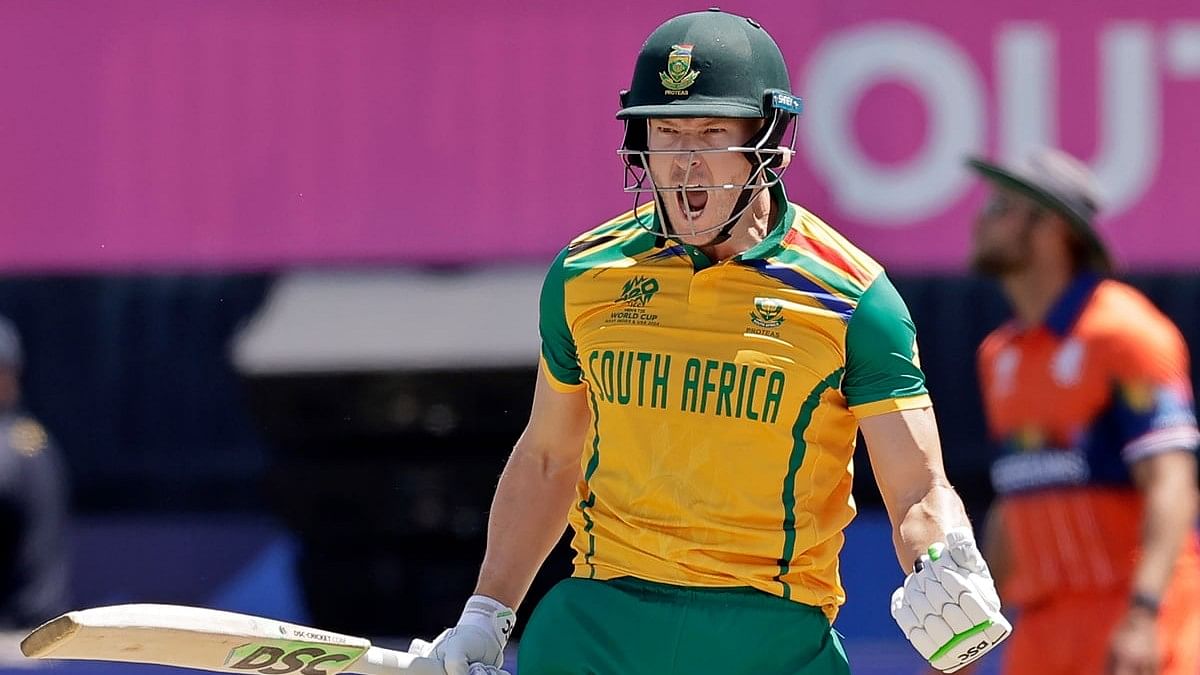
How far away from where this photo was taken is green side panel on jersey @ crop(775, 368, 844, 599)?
325 cm

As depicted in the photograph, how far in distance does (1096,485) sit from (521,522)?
195 cm

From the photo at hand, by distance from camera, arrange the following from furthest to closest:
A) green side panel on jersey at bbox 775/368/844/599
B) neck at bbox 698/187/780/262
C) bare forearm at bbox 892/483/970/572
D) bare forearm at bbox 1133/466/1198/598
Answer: bare forearm at bbox 1133/466/1198/598 → neck at bbox 698/187/780/262 → green side panel on jersey at bbox 775/368/844/599 → bare forearm at bbox 892/483/970/572

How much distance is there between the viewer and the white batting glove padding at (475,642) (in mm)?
3391

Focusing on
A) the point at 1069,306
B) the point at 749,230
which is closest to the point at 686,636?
the point at 749,230

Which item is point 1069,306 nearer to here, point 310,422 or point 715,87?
point 715,87

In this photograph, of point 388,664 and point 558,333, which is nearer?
point 388,664

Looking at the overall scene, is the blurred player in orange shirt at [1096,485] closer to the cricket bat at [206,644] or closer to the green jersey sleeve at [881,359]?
→ the green jersey sleeve at [881,359]

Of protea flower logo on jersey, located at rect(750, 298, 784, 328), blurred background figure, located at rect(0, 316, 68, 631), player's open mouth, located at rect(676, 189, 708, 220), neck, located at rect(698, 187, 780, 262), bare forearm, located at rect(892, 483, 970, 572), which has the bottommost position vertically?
blurred background figure, located at rect(0, 316, 68, 631)

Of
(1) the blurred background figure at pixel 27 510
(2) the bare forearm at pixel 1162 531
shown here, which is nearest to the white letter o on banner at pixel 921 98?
(2) the bare forearm at pixel 1162 531

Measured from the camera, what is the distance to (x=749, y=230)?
3.39m

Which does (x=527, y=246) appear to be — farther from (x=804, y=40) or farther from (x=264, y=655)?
(x=264, y=655)

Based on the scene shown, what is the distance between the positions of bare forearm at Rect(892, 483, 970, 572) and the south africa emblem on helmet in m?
0.74

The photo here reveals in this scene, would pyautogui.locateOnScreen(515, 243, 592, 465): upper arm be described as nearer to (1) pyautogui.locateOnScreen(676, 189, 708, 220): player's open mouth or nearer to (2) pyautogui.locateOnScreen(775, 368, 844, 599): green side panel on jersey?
(1) pyautogui.locateOnScreen(676, 189, 708, 220): player's open mouth

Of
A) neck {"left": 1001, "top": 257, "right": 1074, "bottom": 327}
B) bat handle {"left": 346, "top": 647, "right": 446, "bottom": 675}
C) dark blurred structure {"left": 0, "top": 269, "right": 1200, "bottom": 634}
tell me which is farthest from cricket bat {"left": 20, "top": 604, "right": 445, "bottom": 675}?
dark blurred structure {"left": 0, "top": 269, "right": 1200, "bottom": 634}
